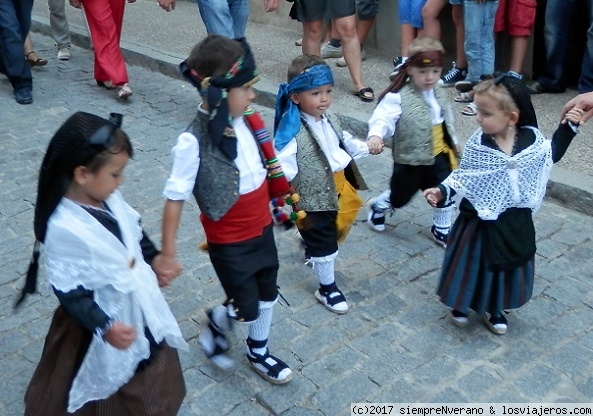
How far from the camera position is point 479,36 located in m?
6.51

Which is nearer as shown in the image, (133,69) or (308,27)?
(308,27)

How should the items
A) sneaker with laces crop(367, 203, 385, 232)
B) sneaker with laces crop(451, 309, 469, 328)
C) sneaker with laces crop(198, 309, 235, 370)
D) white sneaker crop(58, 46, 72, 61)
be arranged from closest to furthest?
sneaker with laces crop(198, 309, 235, 370)
sneaker with laces crop(451, 309, 469, 328)
sneaker with laces crop(367, 203, 385, 232)
white sneaker crop(58, 46, 72, 61)

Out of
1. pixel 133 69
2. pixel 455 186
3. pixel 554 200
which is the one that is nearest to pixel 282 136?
pixel 455 186

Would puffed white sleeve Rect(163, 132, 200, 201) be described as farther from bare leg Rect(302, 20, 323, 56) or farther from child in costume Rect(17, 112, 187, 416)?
bare leg Rect(302, 20, 323, 56)

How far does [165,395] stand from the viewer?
2691mm

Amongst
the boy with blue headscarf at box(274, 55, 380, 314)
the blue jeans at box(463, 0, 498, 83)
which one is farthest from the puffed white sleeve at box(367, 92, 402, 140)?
the blue jeans at box(463, 0, 498, 83)

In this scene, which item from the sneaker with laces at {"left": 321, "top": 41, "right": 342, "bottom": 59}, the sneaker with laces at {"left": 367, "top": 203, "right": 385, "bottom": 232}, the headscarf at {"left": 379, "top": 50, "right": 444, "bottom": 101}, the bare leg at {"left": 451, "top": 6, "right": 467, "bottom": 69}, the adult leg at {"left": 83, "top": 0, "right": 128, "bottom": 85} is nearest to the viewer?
the headscarf at {"left": 379, "top": 50, "right": 444, "bottom": 101}

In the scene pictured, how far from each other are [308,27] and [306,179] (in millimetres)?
3543

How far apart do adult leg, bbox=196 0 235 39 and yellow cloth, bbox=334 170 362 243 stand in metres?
2.97

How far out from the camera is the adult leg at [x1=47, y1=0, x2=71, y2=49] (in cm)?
880

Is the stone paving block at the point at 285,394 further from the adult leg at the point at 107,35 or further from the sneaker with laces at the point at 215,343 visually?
the adult leg at the point at 107,35

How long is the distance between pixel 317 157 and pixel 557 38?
3.87 meters

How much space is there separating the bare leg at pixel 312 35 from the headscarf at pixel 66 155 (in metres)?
4.65

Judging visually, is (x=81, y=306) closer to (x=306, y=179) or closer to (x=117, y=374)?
(x=117, y=374)
